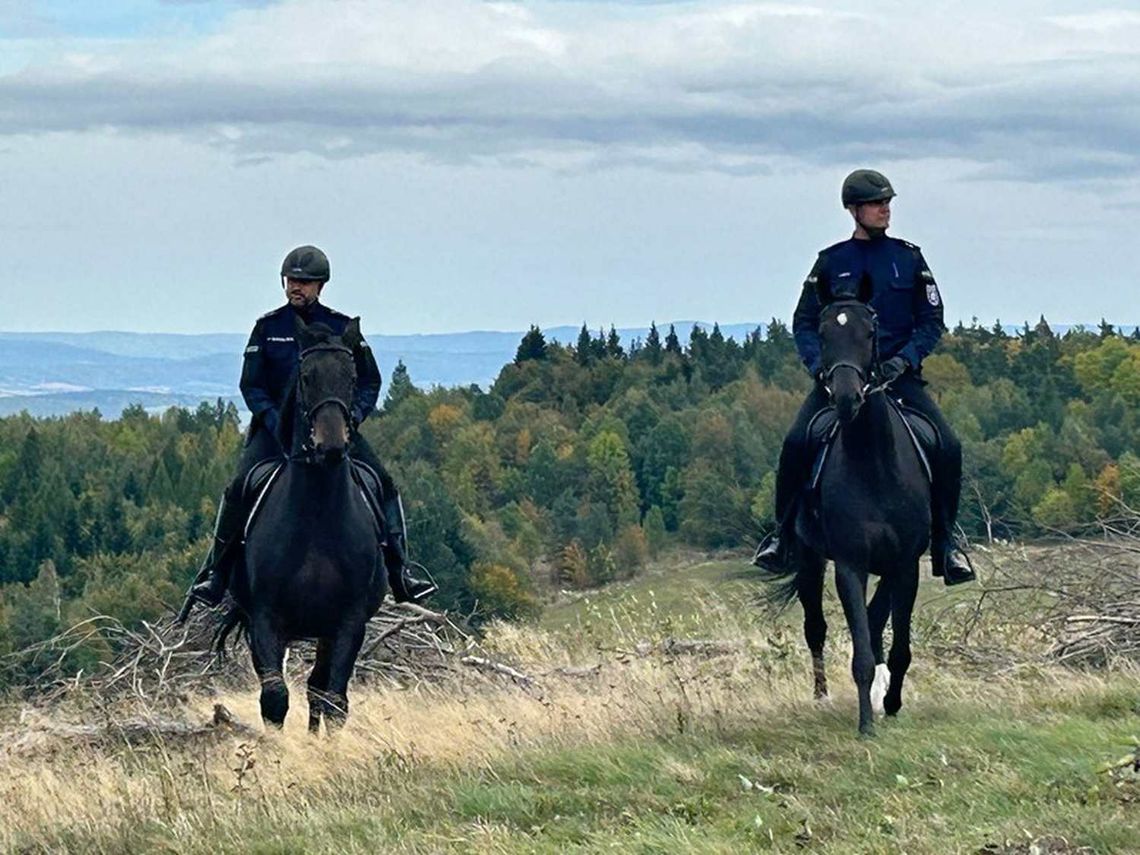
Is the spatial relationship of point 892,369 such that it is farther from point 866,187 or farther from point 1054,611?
point 1054,611

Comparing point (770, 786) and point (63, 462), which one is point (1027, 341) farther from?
point (770, 786)

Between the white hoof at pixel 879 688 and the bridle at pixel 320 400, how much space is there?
11.3 feet

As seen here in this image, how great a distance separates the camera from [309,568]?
10539 millimetres

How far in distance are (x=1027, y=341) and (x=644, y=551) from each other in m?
40.1

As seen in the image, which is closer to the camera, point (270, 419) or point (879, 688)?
point (270, 419)

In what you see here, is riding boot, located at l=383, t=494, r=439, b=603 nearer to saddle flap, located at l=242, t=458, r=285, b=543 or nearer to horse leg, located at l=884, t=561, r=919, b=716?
saddle flap, located at l=242, t=458, r=285, b=543

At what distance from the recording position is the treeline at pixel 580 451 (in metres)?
91.4

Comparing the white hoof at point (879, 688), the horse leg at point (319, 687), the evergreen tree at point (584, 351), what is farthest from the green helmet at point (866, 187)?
the evergreen tree at point (584, 351)

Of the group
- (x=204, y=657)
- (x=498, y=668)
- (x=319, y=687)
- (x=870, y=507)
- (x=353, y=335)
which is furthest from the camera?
(x=204, y=657)

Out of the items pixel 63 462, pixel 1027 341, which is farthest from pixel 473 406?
pixel 1027 341

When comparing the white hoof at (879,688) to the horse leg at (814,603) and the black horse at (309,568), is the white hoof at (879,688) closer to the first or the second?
the horse leg at (814,603)

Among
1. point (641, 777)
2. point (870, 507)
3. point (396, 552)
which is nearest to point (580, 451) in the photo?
point (396, 552)

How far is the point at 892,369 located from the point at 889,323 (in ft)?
1.90

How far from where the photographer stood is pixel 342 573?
34.8 ft
